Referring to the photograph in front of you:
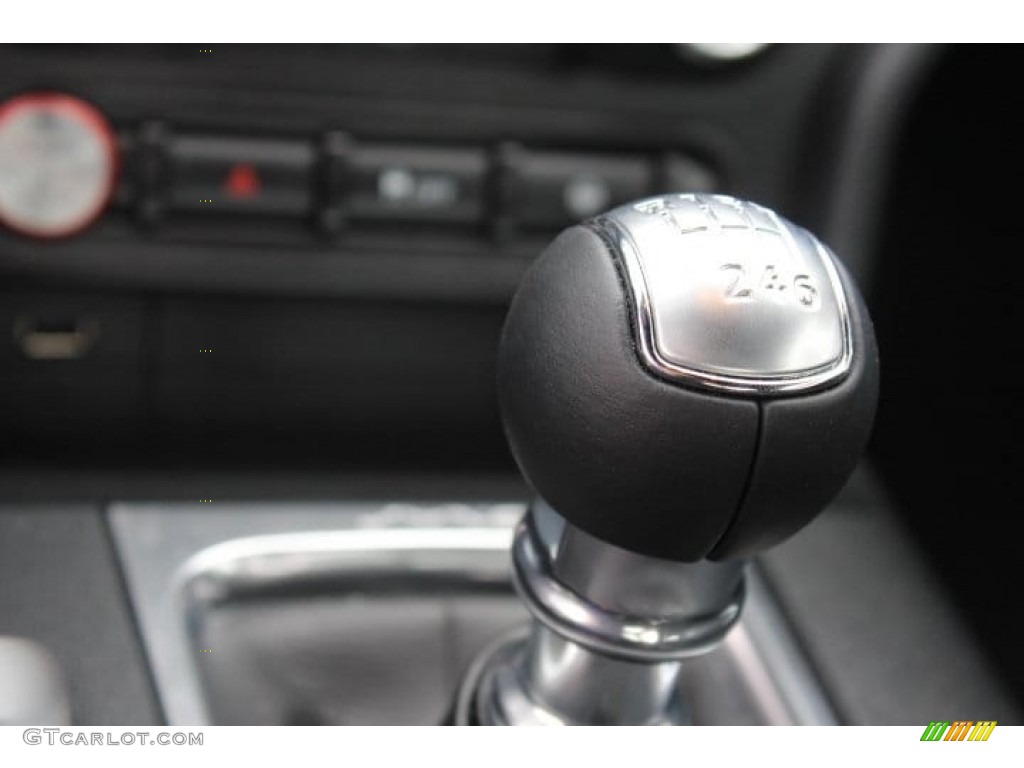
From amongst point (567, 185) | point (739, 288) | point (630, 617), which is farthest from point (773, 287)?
point (567, 185)

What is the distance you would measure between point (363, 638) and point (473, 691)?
73 millimetres

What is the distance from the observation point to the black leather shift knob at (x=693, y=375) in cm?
35

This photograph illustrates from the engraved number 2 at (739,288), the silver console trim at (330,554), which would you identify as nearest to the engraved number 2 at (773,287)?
the engraved number 2 at (739,288)

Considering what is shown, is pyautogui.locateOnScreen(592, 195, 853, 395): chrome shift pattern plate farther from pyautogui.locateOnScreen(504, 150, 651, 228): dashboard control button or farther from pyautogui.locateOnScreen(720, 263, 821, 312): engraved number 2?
pyautogui.locateOnScreen(504, 150, 651, 228): dashboard control button

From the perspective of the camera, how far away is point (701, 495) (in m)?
0.37

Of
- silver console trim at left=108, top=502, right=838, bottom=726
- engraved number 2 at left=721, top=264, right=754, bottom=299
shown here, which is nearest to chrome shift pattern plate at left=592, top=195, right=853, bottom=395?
engraved number 2 at left=721, top=264, right=754, bottom=299

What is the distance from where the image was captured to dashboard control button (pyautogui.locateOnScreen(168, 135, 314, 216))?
635mm

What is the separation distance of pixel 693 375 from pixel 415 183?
33cm

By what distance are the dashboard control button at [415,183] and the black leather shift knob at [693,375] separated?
0.27m

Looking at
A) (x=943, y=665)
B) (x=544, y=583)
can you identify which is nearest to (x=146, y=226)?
(x=544, y=583)

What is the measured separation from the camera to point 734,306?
1.15 feet

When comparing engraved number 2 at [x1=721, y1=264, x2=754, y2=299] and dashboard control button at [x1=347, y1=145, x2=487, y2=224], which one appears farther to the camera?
dashboard control button at [x1=347, y1=145, x2=487, y2=224]

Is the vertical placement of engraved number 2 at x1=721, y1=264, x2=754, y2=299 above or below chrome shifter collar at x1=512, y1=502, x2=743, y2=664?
above

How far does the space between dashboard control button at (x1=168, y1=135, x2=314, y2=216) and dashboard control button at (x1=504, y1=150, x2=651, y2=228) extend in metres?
0.10
